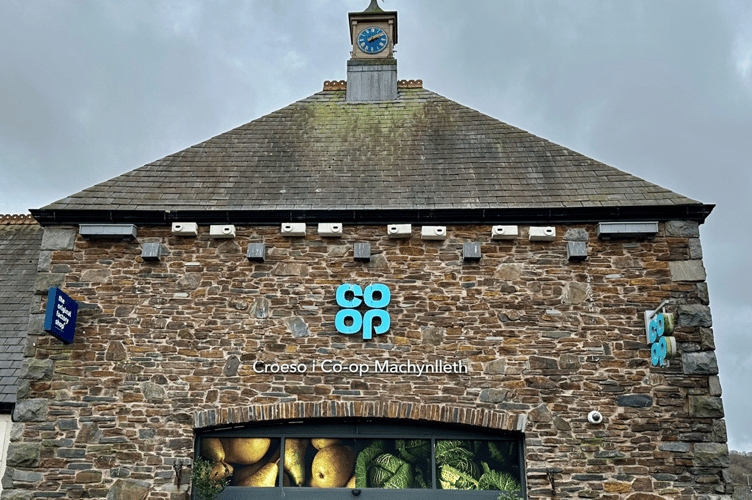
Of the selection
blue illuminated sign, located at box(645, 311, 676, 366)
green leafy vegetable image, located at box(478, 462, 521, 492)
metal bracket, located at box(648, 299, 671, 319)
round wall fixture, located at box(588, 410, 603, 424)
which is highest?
metal bracket, located at box(648, 299, 671, 319)

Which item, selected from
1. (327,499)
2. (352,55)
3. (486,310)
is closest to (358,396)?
(327,499)

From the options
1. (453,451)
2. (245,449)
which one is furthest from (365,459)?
(245,449)

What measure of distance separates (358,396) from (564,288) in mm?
3202

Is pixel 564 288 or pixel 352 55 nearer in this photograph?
pixel 564 288

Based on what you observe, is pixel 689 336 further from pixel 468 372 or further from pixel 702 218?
pixel 468 372

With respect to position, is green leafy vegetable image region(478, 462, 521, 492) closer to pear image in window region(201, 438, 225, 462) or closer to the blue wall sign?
pear image in window region(201, 438, 225, 462)

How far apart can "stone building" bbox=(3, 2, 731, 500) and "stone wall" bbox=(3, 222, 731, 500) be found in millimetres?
Answer: 26

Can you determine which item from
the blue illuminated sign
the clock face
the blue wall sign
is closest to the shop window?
the blue illuminated sign

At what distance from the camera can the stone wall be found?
9.26 metres

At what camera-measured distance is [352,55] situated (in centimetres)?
1460

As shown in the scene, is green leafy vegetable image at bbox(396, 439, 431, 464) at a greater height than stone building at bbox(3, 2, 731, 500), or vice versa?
stone building at bbox(3, 2, 731, 500)

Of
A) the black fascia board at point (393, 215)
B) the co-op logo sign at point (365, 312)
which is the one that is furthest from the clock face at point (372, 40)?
the co-op logo sign at point (365, 312)

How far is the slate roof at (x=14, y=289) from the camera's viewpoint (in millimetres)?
10788

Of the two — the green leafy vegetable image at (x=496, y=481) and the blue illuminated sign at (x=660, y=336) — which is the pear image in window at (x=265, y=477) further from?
the blue illuminated sign at (x=660, y=336)
